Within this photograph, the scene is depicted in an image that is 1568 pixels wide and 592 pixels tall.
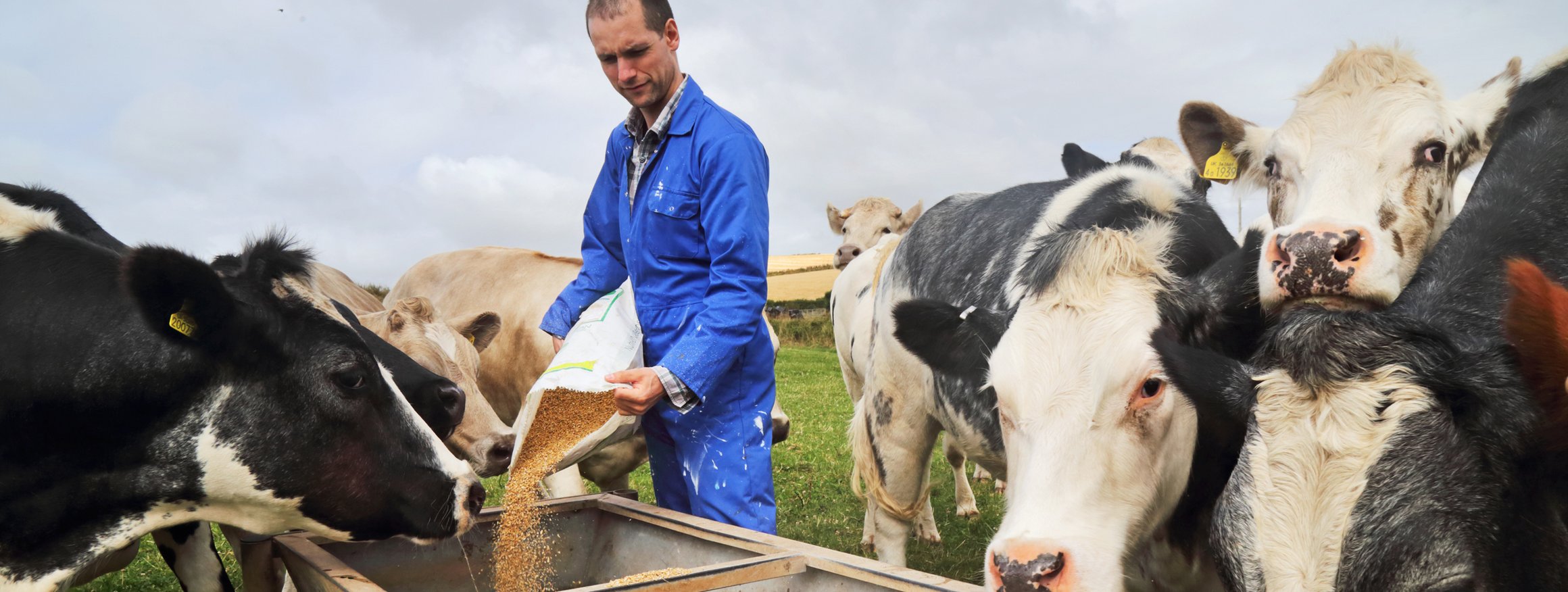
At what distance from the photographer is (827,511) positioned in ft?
25.0

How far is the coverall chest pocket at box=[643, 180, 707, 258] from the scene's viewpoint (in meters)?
3.40

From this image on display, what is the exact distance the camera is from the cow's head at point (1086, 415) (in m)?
2.41

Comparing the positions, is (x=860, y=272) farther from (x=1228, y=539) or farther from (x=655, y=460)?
(x=1228, y=539)

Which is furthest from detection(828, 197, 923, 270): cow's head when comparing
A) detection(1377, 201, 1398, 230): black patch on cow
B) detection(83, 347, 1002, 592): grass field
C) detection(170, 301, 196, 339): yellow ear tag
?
detection(170, 301, 196, 339): yellow ear tag

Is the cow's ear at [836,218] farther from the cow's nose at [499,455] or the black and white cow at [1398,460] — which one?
the black and white cow at [1398,460]

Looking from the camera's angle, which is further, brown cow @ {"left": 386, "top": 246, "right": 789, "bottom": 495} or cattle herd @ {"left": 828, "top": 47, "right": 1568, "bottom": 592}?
brown cow @ {"left": 386, "top": 246, "right": 789, "bottom": 495}

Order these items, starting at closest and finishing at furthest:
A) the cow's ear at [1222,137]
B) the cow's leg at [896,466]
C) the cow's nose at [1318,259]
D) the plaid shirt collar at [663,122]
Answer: the cow's nose at [1318,259], the plaid shirt collar at [663,122], the cow's ear at [1222,137], the cow's leg at [896,466]

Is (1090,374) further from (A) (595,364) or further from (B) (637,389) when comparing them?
(A) (595,364)

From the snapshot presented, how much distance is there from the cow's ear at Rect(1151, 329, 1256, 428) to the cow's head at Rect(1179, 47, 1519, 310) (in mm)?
606

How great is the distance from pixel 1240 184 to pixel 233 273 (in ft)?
13.1

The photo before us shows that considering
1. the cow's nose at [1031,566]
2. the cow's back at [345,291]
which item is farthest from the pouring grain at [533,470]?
the cow's back at [345,291]

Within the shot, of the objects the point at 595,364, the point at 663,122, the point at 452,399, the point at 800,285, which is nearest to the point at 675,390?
the point at 595,364

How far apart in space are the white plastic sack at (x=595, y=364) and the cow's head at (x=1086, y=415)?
1179 millimetres

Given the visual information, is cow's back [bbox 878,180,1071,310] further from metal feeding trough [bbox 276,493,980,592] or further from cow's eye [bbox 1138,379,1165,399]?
metal feeding trough [bbox 276,493,980,592]
